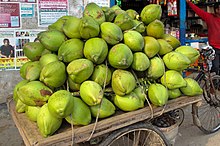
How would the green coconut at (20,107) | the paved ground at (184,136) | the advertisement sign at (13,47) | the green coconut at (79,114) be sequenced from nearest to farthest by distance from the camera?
the green coconut at (79,114), the green coconut at (20,107), the paved ground at (184,136), the advertisement sign at (13,47)

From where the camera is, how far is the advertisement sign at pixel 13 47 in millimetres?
3568

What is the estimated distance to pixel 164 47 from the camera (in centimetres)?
209

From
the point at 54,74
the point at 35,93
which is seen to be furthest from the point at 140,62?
the point at 35,93

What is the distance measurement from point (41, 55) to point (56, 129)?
2.19 ft

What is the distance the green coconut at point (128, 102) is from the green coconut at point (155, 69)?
24cm

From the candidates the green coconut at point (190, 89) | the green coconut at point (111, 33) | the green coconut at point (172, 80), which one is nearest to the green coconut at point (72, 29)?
the green coconut at point (111, 33)

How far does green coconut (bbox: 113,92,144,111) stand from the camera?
1799 millimetres

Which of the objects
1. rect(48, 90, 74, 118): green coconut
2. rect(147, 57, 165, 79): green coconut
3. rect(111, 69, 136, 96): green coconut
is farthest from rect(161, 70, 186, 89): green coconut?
rect(48, 90, 74, 118): green coconut

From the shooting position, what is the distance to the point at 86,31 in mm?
1783

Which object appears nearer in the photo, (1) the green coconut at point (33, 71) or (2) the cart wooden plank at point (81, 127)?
(2) the cart wooden plank at point (81, 127)

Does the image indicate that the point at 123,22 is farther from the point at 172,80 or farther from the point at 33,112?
the point at 33,112

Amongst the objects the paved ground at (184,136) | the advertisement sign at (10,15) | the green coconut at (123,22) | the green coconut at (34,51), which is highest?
the advertisement sign at (10,15)

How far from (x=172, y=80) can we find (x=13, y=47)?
8.06ft

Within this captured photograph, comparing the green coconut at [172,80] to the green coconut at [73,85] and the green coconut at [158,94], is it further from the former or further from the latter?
the green coconut at [73,85]
